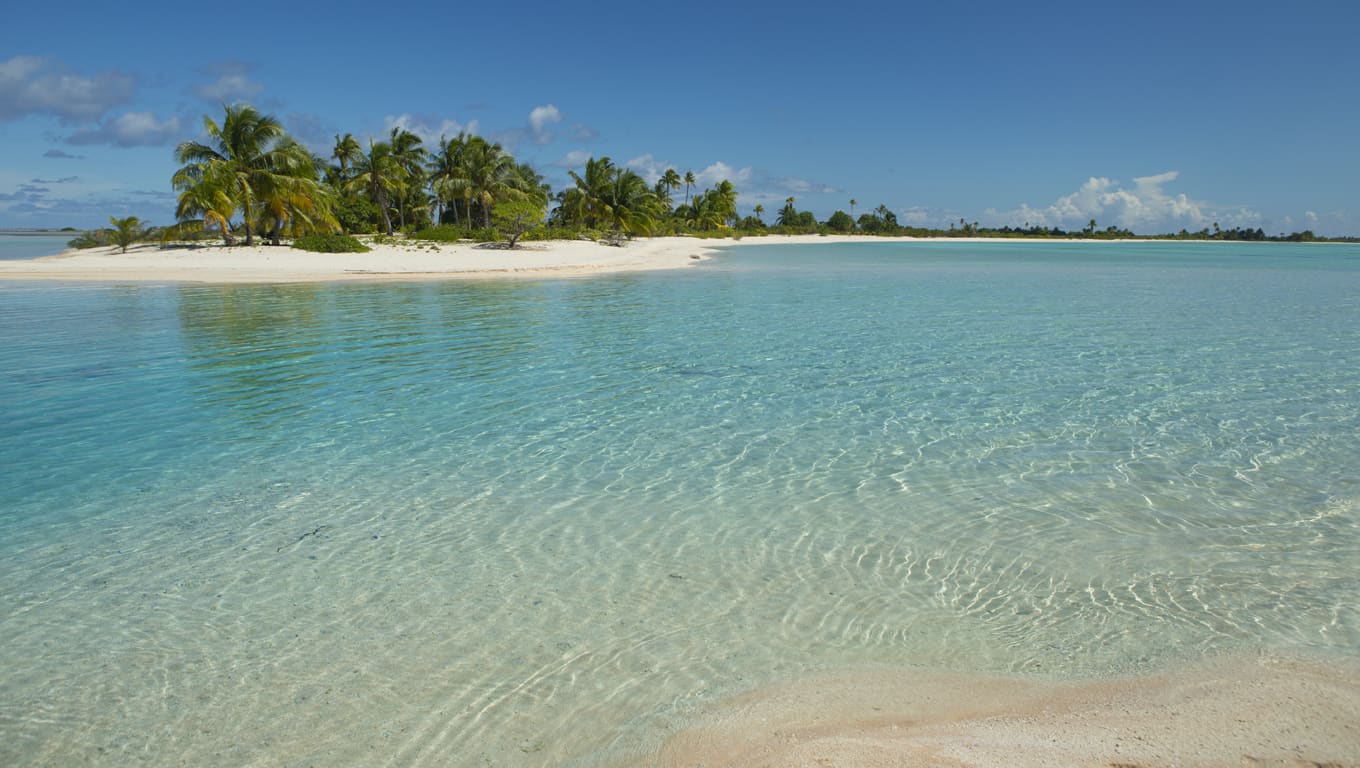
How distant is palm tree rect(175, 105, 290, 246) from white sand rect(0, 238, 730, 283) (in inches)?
112

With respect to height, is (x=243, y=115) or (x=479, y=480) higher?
(x=243, y=115)

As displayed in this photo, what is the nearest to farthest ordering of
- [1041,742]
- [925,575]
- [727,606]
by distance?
[1041,742]
[727,606]
[925,575]

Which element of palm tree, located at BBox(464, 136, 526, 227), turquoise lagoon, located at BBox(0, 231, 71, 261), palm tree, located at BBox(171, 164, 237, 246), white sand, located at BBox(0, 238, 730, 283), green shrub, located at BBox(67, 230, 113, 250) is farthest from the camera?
palm tree, located at BBox(464, 136, 526, 227)

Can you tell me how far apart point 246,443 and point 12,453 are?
2.19 m

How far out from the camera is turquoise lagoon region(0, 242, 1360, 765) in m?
3.81

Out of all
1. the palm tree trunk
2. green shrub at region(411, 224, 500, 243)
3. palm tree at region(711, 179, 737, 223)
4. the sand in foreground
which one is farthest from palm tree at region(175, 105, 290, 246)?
palm tree at region(711, 179, 737, 223)

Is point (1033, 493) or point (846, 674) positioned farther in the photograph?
point (1033, 493)

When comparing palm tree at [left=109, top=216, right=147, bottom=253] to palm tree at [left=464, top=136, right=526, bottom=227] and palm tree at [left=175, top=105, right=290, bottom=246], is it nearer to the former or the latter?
palm tree at [left=175, top=105, right=290, bottom=246]

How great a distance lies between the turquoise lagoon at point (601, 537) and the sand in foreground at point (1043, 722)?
0.20 metres

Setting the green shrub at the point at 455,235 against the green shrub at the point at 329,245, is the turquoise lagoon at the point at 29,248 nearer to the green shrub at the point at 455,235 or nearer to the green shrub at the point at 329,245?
the green shrub at the point at 329,245

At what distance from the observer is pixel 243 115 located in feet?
129

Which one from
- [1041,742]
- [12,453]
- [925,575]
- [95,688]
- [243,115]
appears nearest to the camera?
[1041,742]

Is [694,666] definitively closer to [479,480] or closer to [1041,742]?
[1041,742]

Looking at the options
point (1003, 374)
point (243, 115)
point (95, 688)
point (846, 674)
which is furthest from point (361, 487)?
point (243, 115)
